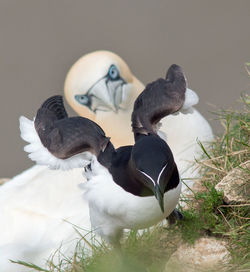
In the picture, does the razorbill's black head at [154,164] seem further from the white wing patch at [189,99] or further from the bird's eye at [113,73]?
the bird's eye at [113,73]

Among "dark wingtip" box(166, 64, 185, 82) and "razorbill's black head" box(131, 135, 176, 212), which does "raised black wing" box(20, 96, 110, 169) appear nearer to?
"razorbill's black head" box(131, 135, 176, 212)

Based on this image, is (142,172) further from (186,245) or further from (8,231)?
(8,231)

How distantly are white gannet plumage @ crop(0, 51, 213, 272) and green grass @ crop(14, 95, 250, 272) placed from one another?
1.11 meters

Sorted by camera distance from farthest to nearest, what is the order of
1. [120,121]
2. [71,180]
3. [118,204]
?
[120,121], [71,180], [118,204]

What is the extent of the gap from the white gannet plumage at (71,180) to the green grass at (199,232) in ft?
3.65

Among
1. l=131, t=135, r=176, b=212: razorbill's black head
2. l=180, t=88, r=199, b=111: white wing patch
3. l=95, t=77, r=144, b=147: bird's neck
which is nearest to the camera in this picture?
l=131, t=135, r=176, b=212: razorbill's black head

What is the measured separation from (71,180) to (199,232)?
2.13m

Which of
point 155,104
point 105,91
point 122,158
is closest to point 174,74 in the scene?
point 155,104

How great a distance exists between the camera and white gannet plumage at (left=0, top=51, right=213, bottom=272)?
464 cm

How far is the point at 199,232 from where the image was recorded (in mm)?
3076

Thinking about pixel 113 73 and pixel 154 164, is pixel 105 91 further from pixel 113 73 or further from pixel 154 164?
pixel 154 164

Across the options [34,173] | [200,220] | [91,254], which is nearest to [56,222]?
[34,173]

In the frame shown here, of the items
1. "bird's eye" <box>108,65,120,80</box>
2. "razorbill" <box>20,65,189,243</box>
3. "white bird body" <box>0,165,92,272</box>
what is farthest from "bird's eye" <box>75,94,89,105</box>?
"razorbill" <box>20,65,189,243</box>

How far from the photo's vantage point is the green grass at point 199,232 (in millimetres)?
2883
